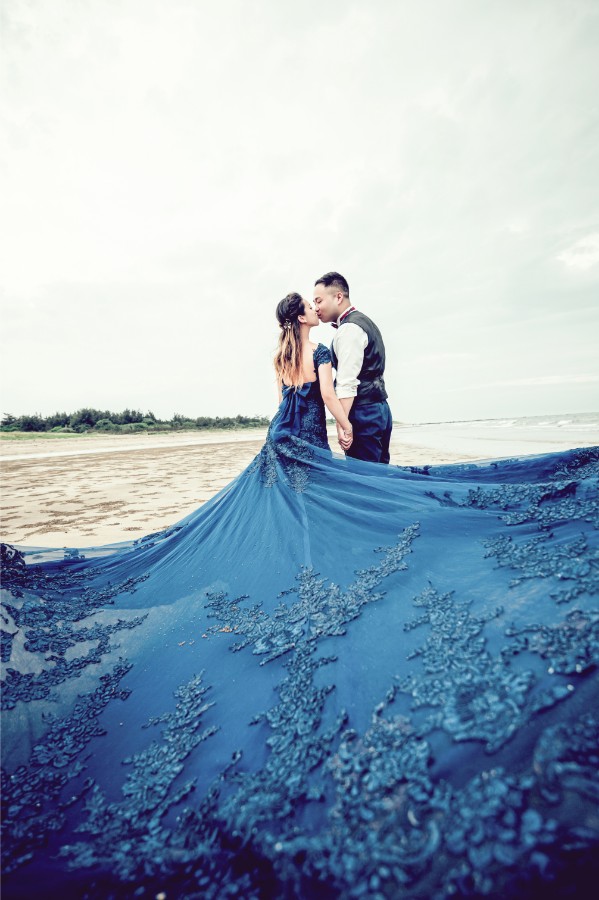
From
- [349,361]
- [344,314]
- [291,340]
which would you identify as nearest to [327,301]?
[344,314]

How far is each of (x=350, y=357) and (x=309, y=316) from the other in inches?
18.9

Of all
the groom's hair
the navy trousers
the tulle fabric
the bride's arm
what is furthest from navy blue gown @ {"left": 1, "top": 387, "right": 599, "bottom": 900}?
the groom's hair

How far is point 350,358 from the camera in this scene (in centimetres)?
294

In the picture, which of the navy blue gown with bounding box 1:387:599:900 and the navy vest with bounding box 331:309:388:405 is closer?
the navy blue gown with bounding box 1:387:599:900

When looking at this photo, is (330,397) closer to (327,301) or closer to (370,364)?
(370,364)

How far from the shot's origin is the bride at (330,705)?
75 cm

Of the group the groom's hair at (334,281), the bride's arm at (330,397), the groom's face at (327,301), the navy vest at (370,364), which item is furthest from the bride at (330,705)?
the groom's hair at (334,281)

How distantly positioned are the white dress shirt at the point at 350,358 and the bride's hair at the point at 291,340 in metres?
0.32

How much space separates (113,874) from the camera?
34.2 inches

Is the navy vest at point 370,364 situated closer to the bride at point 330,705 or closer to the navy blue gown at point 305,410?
the navy blue gown at point 305,410

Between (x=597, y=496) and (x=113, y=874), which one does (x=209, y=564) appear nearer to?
(x=113, y=874)

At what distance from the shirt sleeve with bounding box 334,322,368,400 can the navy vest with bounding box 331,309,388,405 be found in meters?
0.07

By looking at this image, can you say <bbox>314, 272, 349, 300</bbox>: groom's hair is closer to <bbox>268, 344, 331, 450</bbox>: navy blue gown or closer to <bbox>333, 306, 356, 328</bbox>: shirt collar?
<bbox>333, 306, 356, 328</bbox>: shirt collar

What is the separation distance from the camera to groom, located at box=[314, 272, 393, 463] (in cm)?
296
